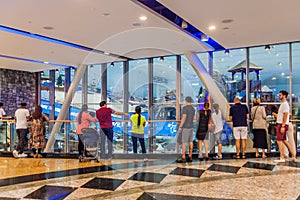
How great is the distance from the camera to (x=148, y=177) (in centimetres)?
494

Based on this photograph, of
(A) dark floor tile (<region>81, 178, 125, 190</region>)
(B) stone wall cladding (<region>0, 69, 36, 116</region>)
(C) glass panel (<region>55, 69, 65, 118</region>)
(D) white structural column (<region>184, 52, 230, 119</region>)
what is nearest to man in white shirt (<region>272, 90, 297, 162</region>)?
(D) white structural column (<region>184, 52, 230, 119</region>)

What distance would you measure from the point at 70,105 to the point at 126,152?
639 cm

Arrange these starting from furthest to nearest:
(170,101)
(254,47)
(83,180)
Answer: (170,101), (254,47), (83,180)

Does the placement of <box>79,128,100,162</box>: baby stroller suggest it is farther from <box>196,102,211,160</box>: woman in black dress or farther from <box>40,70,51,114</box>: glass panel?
<box>40,70,51,114</box>: glass panel

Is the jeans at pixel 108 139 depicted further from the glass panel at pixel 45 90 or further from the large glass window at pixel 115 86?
the glass panel at pixel 45 90

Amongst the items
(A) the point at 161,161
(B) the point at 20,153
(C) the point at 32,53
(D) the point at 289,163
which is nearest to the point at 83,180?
(A) the point at 161,161

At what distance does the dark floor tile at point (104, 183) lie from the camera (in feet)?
14.2

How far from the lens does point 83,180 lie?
187 inches

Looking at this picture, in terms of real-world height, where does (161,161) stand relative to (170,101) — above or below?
below

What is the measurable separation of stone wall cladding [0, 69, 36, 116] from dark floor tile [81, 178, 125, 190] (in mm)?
10124

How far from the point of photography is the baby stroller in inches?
260

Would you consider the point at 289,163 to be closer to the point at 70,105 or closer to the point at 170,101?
the point at 170,101

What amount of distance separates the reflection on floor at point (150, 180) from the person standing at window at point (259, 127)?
453 millimetres

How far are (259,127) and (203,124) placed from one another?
1.30 m
